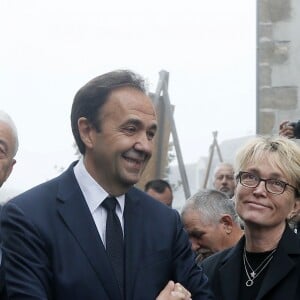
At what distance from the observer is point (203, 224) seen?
5648 millimetres

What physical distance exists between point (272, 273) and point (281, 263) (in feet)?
0.20

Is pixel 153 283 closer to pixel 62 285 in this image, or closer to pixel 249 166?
pixel 62 285

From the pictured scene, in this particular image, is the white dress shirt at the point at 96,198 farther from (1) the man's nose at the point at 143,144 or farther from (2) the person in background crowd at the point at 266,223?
(2) the person in background crowd at the point at 266,223

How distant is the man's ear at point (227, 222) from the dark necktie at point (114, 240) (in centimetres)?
202

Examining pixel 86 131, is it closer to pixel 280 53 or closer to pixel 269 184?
pixel 269 184

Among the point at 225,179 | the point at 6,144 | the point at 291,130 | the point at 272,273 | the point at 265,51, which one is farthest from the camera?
the point at 265,51

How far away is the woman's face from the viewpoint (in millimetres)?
4301

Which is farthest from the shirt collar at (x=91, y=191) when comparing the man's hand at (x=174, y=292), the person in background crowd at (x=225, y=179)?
the person in background crowd at (x=225, y=179)

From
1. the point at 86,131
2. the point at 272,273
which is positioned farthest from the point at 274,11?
the point at 86,131

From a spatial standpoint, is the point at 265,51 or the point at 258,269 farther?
the point at 265,51

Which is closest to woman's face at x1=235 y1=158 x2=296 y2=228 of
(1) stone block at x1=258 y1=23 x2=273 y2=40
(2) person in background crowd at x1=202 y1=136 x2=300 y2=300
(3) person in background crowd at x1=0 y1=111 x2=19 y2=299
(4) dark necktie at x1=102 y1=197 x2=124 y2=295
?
(2) person in background crowd at x1=202 y1=136 x2=300 y2=300

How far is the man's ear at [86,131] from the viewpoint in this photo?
374cm

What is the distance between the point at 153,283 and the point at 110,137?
1.92 feet

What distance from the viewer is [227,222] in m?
5.66
